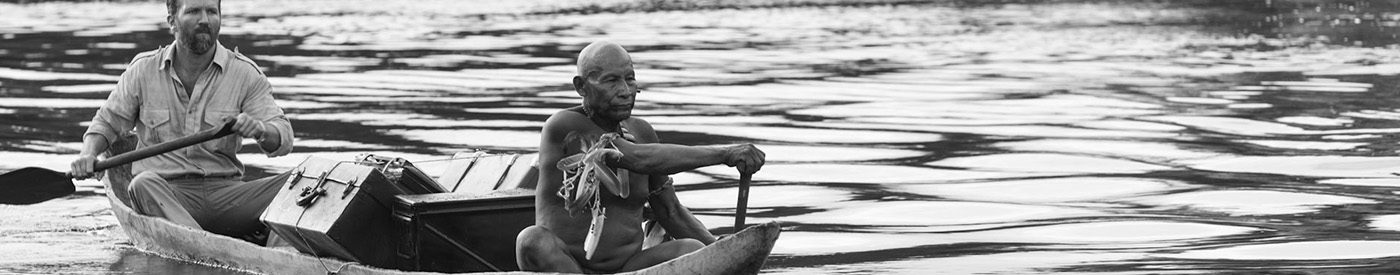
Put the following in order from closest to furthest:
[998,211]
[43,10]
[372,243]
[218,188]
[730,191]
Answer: [372,243] < [218,188] < [998,211] < [730,191] < [43,10]

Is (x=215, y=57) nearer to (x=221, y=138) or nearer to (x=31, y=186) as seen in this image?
(x=221, y=138)

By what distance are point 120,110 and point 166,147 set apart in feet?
1.86

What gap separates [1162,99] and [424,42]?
1322 centimetres

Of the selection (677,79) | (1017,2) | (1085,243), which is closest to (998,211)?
(1085,243)

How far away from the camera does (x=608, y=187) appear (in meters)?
6.99

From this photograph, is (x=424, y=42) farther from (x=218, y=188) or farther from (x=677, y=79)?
(x=218, y=188)

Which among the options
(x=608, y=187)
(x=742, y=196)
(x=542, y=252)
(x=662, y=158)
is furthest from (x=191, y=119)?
(x=742, y=196)

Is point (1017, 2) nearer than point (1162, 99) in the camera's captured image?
No

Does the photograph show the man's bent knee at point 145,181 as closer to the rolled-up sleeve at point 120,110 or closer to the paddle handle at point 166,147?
the paddle handle at point 166,147

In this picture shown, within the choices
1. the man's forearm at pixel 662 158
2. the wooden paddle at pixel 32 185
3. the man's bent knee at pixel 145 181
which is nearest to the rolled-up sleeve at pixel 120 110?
the man's bent knee at pixel 145 181

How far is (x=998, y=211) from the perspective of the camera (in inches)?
443

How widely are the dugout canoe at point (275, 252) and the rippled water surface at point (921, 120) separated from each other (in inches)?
6.1

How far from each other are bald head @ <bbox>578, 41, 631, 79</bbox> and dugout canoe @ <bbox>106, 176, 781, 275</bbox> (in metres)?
0.62

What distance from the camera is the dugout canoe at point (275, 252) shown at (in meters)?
6.73
